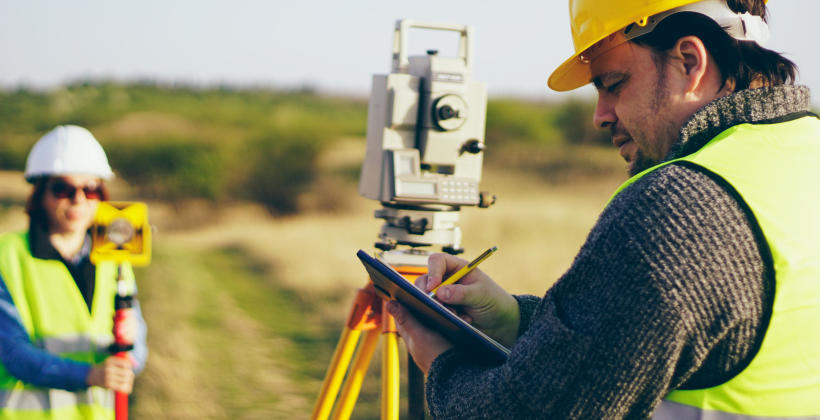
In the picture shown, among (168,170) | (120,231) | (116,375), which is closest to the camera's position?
(120,231)

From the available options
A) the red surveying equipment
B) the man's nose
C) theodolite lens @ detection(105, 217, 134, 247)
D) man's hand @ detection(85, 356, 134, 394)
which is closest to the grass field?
man's hand @ detection(85, 356, 134, 394)

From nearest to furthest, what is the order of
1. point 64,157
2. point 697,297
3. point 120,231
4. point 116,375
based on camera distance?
1. point 697,297
2. point 120,231
3. point 116,375
4. point 64,157

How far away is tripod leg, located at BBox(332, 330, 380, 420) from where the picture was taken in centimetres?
249

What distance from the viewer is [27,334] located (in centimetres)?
235

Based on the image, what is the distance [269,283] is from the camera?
11.7 meters

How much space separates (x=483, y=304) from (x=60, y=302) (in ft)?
4.94

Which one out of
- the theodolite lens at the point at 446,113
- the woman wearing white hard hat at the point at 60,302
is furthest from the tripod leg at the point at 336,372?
the theodolite lens at the point at 446,113

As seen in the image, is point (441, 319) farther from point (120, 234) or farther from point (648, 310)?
point (120, 234)

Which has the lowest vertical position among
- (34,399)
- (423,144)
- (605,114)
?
(34,399)

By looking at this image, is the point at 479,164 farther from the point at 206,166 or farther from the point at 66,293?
the point at 206,166

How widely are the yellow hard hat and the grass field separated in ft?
12.7

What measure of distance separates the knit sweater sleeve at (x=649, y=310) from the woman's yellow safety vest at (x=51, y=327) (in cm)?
173

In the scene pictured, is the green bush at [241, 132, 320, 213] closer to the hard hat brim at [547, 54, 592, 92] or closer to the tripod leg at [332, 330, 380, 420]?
the tripod leg at [332, 330, 380, 420]

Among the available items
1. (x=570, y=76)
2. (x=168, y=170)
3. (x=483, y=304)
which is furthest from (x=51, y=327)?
(x=168, y=170)
